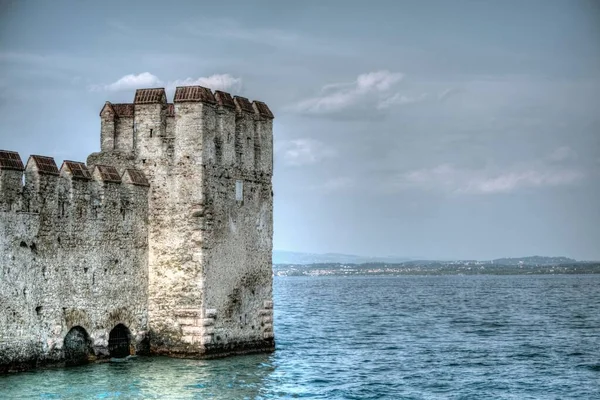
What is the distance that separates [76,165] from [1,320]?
5973 millimetres

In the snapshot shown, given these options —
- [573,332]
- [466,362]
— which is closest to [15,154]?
[466,362]

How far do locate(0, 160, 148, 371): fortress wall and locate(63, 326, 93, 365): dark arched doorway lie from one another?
0.24 m

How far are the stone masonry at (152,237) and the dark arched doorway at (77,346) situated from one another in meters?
0.04

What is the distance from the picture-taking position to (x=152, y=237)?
117ft

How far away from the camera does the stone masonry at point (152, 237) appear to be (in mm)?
30812

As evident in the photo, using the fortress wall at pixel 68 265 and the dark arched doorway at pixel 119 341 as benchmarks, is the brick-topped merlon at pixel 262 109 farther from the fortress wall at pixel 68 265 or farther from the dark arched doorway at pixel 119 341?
the dark arched doorway at pixel 119 341

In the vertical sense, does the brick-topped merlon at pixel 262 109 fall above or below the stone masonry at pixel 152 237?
above

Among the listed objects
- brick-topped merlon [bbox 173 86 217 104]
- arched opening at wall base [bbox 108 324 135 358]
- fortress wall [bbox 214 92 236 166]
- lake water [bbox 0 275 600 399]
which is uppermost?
brick-topped merlon [bbox 173 86 217 104]

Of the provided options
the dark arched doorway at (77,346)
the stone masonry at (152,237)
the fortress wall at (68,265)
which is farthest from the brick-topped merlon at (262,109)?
the dark arched doorway at (77,346)

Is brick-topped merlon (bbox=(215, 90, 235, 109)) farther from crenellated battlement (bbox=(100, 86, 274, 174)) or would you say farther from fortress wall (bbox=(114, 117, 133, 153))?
fortress wall (bbox=(114, 117, 133, 153))

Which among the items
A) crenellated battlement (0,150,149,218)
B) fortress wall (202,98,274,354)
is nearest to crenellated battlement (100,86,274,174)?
fortress wall (202,98,274,354)

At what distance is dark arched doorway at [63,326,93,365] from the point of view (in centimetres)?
3219

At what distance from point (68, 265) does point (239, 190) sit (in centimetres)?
806

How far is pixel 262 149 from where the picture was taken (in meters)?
39.1
